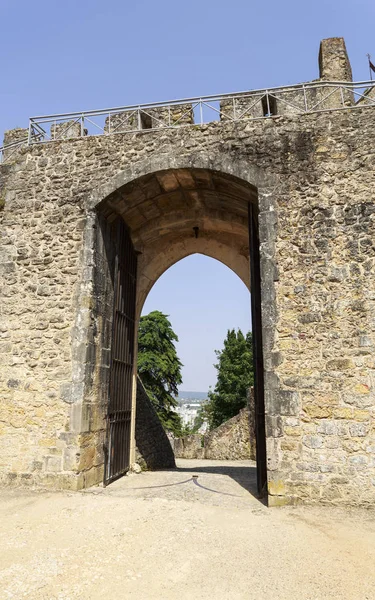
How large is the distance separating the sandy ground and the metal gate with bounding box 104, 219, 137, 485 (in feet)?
4.48

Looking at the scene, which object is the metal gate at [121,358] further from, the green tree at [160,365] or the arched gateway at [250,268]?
the green tree at [160,365]

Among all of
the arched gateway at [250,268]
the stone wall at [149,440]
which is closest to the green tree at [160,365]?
the stone wall at [149,440]

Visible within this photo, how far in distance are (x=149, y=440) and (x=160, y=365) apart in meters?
12.0

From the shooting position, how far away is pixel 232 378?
83.8 feet

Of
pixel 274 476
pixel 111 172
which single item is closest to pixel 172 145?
pixel 111 172

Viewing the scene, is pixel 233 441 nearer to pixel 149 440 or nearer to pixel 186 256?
pixel 149 440

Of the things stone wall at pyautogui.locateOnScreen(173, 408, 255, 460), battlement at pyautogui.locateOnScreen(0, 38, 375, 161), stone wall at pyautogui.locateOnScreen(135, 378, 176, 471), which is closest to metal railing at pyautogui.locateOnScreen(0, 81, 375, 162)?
battlement at pyautogui.locateOnScreen(0, 38, 375, 161)

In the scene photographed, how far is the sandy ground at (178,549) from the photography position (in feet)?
9.35

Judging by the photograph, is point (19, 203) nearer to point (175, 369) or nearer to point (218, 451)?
point (218, 451)

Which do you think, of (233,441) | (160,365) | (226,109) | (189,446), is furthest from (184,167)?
(160,365)

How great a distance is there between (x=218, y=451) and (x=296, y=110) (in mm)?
10355

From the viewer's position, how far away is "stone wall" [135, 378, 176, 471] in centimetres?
855

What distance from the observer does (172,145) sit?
6.36 metres

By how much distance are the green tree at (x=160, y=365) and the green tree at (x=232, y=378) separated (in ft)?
12.6
